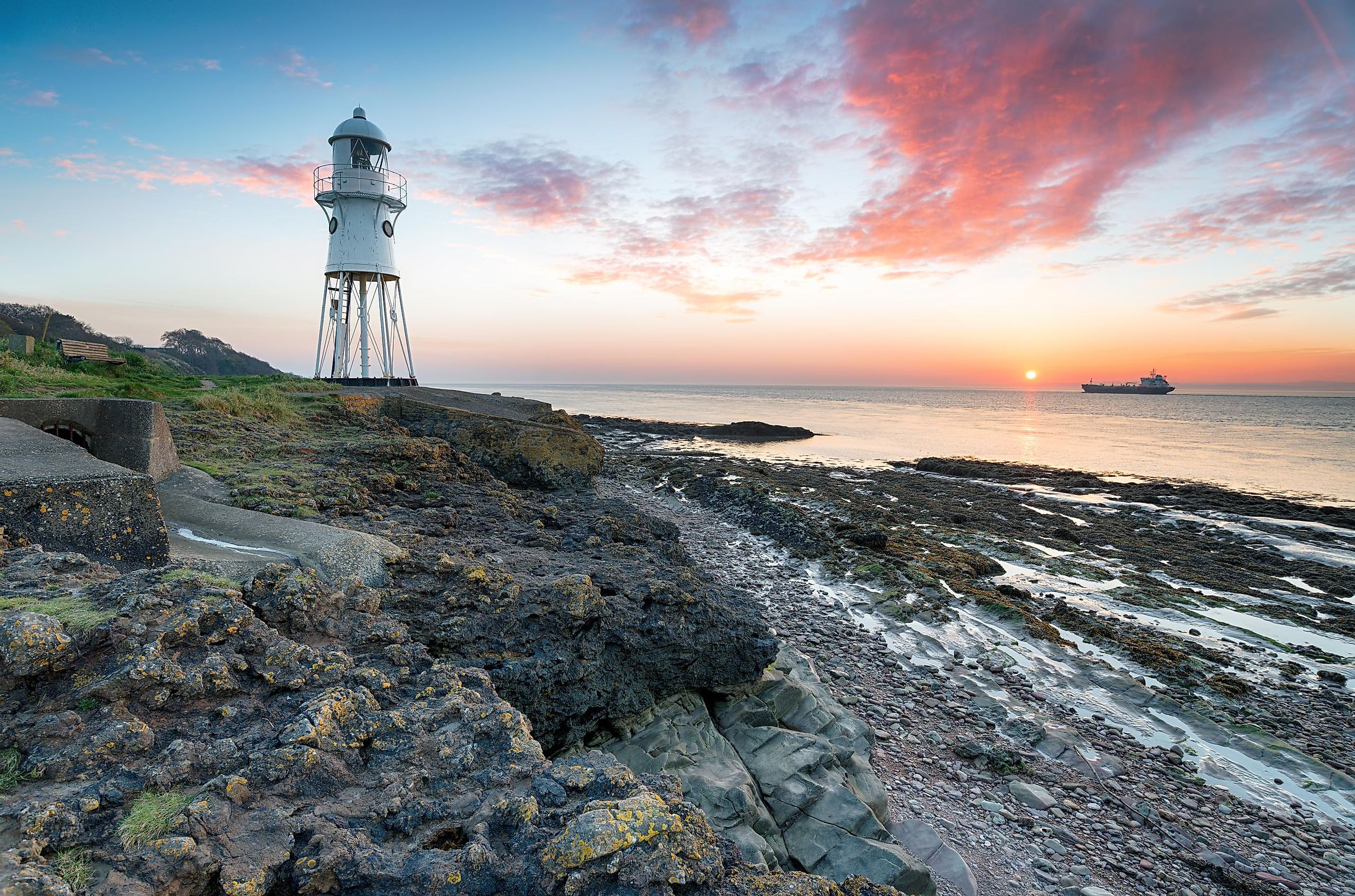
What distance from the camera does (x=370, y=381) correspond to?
27359 millimetres

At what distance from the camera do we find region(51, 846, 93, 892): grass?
2086mm

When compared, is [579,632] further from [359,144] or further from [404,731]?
[359,144]

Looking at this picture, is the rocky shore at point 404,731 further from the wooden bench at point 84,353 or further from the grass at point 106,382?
the wooden bench at point 84,353

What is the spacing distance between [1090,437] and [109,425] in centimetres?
6417

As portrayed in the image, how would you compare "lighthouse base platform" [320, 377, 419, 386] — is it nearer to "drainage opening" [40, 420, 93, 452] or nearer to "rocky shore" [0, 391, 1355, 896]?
"rocky shore" [0, 391, 1355, 896]

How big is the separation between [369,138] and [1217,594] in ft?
117

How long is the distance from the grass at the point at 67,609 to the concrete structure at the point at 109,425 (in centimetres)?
421

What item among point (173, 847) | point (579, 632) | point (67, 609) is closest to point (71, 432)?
point (67, 609)

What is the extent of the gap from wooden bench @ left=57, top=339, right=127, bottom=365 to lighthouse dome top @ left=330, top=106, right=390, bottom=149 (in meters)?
14.4

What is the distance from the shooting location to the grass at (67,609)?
3.17m

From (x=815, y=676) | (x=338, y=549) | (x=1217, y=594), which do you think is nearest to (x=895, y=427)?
(x=1217, y=594)

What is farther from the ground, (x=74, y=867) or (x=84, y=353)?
(x=84, y=353)

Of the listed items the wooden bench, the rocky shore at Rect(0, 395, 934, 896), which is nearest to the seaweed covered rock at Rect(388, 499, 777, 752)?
the rocky shore at Rect(0, 395, 934, 896)

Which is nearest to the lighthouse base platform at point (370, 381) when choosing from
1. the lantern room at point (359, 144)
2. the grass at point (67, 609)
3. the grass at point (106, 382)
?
the grass at point (106, 382)
